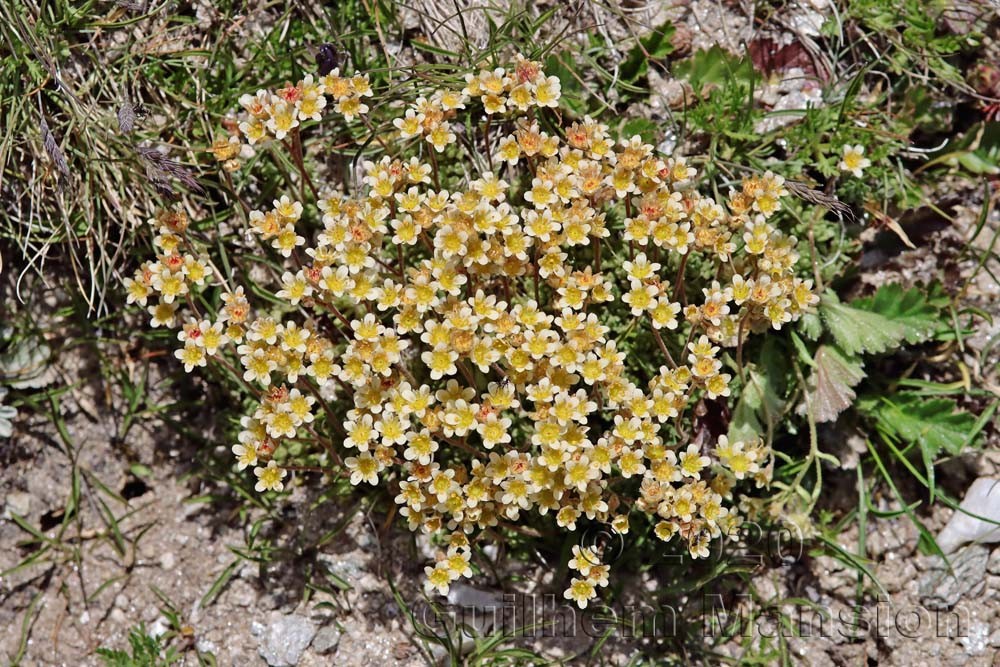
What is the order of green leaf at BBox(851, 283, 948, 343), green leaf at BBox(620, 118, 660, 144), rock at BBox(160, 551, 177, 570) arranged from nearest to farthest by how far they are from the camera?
green leaf at BBox(851, 283, 948, 343) < green leaf at BBox(620, 118, 660, 144) < rock at BBox(160, 551, 177, 570)

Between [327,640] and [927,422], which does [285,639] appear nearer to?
[327,640]

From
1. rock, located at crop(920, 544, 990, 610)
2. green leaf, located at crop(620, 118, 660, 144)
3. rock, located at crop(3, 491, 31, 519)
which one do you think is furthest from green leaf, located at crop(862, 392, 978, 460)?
rock, located at crop(3, 491, 31, 519)

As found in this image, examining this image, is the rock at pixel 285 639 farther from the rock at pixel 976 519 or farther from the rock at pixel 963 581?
the rock at pixel 976 519

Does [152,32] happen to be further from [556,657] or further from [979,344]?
[979,344]

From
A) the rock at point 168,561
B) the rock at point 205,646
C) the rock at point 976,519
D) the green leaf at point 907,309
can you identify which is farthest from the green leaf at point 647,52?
the rock at point 205,646

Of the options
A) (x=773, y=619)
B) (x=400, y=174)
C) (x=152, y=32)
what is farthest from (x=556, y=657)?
(x=152, y=32)

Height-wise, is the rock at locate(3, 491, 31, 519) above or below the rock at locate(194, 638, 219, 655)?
above

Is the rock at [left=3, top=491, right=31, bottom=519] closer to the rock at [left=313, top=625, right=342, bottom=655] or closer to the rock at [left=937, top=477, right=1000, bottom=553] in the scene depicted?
the rock at [left=313, top=625, right=342, bottom=655]

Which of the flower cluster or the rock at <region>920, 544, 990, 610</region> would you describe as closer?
the flower cluster

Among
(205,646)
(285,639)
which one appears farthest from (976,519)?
(205,646)
